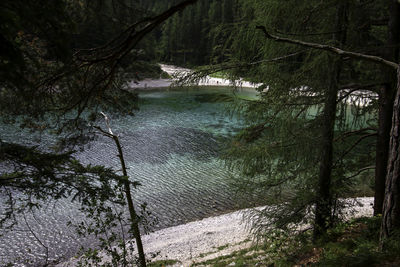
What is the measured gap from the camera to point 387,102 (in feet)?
14.7

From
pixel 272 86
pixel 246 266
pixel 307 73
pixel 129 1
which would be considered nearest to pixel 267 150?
pixel 272 86

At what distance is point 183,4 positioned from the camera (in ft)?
7.75

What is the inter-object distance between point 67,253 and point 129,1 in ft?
27.9

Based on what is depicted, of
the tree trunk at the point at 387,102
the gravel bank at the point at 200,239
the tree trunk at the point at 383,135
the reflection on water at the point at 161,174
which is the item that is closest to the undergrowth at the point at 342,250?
the tree trunk at the point at 383,135

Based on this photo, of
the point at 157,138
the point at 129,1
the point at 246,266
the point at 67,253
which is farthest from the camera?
the point at 157,138

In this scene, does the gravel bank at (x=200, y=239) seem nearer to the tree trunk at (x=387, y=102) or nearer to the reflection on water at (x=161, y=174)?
the reflection on water at (x=161, y=174)

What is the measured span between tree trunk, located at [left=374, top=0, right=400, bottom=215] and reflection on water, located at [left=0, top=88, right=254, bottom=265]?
8.34 ft

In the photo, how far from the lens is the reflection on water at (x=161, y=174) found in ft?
29.9

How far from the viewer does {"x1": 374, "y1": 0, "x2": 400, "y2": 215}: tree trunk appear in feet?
14.0

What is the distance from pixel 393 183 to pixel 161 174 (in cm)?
1226

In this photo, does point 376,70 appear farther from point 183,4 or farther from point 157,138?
point 157,138

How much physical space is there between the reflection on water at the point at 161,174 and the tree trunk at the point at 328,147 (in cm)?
174

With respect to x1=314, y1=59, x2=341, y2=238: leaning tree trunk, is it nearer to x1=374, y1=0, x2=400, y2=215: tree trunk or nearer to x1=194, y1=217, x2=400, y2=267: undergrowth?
x1=194, y1=217, x2=400, y2=267: undergrowth

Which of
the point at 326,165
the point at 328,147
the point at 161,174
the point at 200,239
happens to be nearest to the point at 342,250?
the point at 326,165
